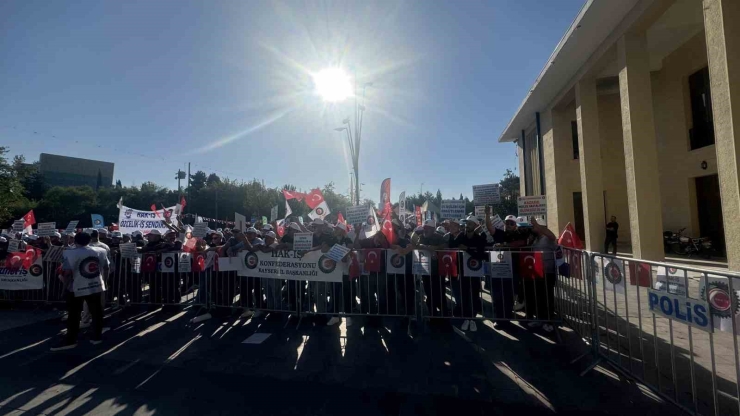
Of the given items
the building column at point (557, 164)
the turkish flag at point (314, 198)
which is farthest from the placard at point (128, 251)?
the building column at point (557, 164)

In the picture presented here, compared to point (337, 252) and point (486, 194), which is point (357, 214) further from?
point (486, 194)

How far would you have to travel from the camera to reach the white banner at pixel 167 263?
7.32 meters

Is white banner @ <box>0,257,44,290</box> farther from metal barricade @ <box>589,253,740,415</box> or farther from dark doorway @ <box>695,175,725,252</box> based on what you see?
dark doorway @ <box>695,175,725,252</box>

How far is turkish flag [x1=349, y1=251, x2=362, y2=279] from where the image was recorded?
20.3 ft

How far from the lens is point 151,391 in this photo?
12.9ft

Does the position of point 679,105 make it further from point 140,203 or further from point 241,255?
point 140,203

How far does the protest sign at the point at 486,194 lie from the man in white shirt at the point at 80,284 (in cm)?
723

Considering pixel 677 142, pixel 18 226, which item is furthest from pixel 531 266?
pixel 18 226

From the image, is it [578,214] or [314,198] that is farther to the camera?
[578,214]

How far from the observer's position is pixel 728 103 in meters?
6.25

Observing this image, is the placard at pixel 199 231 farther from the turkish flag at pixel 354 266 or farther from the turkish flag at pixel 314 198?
the turkish flag at pixel 354 266

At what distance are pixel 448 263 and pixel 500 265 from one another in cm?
87

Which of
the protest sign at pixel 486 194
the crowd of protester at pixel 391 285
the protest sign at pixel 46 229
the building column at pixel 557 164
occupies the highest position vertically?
the building column at pixel 557 164

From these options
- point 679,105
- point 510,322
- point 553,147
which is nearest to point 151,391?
point 510,322
